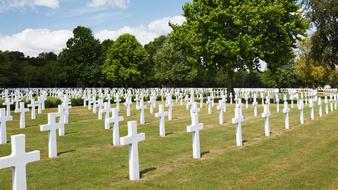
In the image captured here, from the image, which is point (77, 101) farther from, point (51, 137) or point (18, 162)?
point (18, 162)

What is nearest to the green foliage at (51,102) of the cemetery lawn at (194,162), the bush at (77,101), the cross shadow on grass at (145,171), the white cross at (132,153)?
the bush at (77,101)

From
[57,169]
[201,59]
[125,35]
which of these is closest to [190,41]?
→ [201,59]

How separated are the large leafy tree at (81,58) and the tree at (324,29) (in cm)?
3351

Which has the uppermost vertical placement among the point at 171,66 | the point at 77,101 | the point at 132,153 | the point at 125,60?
the point at 125,60

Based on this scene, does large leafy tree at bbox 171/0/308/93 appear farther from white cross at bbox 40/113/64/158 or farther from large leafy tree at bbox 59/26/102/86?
large leafy tree at bbox 59/26/102/86

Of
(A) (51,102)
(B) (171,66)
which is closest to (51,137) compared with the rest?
(A) (51,102)

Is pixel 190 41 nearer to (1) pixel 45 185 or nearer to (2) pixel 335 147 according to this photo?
(2) pixel 335 147

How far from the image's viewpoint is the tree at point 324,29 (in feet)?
108

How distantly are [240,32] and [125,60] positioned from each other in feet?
99.2

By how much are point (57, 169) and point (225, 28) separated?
23.4 meters

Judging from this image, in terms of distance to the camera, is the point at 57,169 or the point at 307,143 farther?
the point at 307,143

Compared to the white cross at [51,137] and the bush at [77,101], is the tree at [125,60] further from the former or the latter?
the white cross at [51,137]

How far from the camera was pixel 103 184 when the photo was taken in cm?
654

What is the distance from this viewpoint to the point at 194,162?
826 centimetres
